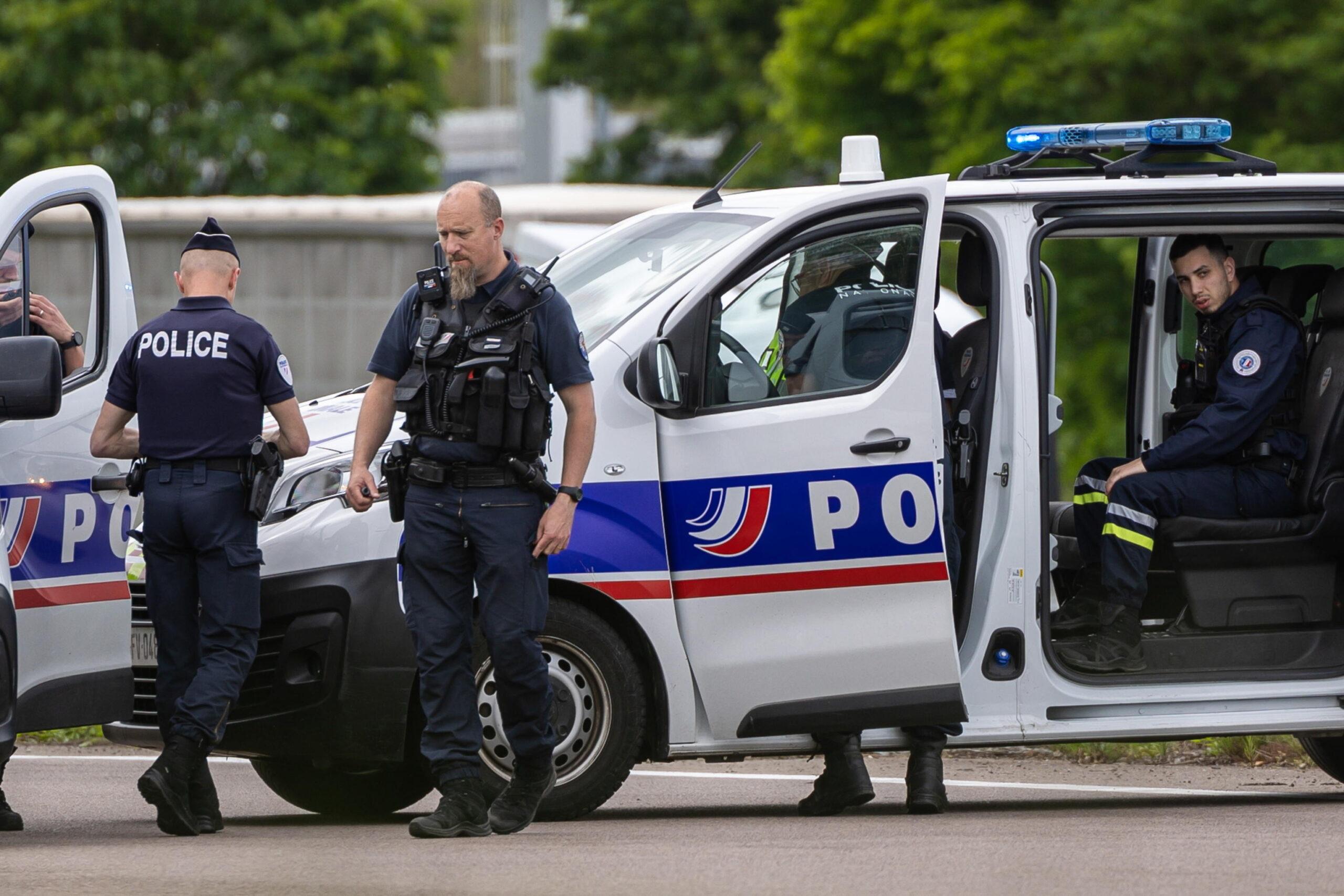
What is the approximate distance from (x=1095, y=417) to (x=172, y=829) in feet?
46.9

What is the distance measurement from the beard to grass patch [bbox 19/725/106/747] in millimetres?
3893

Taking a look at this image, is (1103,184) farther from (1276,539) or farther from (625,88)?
(625,88)

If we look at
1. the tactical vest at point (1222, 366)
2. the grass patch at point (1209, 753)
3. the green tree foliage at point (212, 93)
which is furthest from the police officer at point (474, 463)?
the green tree foliage at point (212, 93)

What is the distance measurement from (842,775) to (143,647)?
2.11 metres

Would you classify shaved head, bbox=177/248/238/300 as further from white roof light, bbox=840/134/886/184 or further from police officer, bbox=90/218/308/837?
white roof light, bbox=840/134/886/184

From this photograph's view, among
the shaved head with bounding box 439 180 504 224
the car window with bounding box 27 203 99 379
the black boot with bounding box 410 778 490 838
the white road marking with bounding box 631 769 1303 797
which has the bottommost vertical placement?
the white road marking with bounding box 631 769 1303 797

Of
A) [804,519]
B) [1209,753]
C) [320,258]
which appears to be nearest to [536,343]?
[804,519]

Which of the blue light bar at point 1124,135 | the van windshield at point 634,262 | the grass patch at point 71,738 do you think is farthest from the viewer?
the grass patch at point 71,738

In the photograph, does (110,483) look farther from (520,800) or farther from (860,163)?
(860,163)

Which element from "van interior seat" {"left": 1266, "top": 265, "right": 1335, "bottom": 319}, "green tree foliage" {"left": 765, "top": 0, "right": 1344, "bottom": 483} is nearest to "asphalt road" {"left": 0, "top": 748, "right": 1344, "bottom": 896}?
"van interior seat" {"left": 1266, "top": 265, "right": 1335, "bottom": 319}

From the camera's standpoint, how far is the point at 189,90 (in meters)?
28.0

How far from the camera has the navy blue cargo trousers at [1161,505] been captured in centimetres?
707

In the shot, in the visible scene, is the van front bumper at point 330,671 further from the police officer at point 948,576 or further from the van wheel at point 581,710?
the police officer at point 948,576

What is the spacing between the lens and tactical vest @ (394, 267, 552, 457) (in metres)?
5.85
